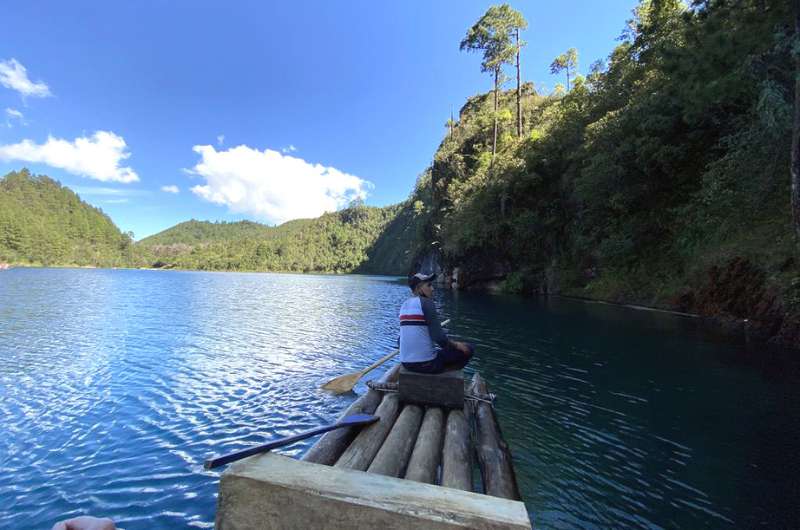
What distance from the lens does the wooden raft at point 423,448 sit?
3.77m

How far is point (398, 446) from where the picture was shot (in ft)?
14.1

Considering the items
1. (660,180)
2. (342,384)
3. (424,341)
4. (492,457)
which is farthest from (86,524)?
(660,180)

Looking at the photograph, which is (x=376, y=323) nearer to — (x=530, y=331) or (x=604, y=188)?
(x=530, y=331)

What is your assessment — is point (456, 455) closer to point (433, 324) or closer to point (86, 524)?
point (433, 324)

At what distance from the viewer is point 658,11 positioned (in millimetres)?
30094

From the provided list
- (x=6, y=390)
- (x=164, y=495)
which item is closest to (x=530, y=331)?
(x=164, y=495)

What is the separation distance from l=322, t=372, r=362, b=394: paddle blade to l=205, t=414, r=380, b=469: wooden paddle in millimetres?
4751

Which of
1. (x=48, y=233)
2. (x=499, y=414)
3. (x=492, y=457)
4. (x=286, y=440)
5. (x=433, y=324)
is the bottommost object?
(x=499, y=414)

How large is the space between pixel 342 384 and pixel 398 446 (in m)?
5.62

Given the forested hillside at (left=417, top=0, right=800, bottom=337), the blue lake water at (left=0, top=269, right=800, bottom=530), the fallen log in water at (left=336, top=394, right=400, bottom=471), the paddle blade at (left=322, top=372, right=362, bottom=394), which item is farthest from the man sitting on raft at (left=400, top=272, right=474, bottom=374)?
the forested hillside at (left=417, top=0, right=800, bottom=337)

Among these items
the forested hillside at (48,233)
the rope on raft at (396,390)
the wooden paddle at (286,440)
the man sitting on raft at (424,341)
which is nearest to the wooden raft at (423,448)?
the wooden paddle at (286,440)

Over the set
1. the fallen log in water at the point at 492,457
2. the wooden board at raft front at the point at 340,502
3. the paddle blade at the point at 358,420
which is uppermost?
the wooden board at raft front at the point at 340,502

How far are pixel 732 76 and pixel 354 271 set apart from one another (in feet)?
572

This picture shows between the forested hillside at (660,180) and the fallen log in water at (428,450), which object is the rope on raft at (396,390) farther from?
the forested hillside at (660,180)
